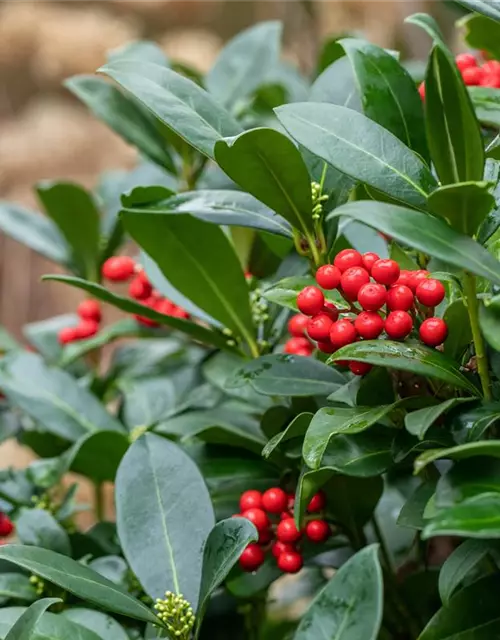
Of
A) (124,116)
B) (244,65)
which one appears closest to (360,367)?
(124,116)

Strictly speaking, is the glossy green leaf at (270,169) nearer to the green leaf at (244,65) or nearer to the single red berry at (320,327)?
the single red berry at (320,327)

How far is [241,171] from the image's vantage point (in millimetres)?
567

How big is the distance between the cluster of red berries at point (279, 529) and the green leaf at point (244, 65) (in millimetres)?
605

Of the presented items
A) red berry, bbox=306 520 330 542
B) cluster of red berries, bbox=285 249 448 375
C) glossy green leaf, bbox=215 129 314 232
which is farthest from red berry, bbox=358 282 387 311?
red berry, bbox=306 520 330 542

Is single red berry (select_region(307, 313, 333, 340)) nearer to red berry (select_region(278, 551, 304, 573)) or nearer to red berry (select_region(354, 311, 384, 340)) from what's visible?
red berry (select_region(354, 311, 384, 340))

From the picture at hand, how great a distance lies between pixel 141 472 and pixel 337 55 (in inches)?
17.0

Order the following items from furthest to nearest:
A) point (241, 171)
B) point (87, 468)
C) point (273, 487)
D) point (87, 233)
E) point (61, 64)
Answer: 1. point (61, 64)
2. point (87, 233)
3. point (87, 468)
4. point (273, 487)
5. point (241, 171)

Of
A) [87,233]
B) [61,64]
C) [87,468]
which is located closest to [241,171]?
[87,468]

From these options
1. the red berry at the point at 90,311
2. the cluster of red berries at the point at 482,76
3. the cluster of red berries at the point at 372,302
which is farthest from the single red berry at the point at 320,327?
the red berry at the point at 90,311

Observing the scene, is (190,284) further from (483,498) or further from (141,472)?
(483,498)

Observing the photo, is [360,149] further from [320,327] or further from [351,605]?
[351,605]

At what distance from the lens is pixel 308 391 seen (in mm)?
621

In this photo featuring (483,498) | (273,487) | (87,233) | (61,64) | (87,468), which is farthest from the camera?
(61,64)

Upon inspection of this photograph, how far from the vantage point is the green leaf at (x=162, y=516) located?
0.60m
